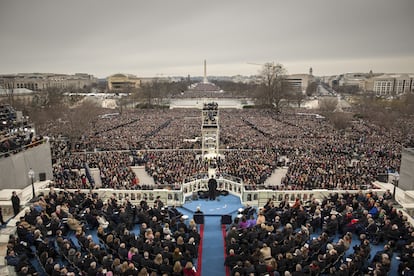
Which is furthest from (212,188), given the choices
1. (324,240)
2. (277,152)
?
(277,152)

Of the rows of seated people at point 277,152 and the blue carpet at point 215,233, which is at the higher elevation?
the blue carpet at point 215,233

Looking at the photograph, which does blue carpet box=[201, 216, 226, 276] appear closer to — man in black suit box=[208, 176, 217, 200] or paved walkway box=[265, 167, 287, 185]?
man in black suit box=[208, 176, 217, 200]

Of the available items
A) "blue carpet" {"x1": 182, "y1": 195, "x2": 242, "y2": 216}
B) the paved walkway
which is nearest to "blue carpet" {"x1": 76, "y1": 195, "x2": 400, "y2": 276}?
"blue carpet" {"x1": 182, "y1": 195, "x2": 242, "y2": 216}

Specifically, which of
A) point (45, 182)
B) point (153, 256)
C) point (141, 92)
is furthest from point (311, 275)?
point (141, 92)

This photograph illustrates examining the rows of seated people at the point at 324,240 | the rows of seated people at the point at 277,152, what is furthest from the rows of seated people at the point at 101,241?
the rows of seated people at the point at 277,152

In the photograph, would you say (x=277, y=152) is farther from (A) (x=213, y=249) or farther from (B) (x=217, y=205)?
(A) (x=213, y=249)

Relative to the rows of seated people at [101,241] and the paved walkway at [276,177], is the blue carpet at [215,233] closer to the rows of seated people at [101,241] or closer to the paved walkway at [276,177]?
Result: the rows of seated people at [101,241]
